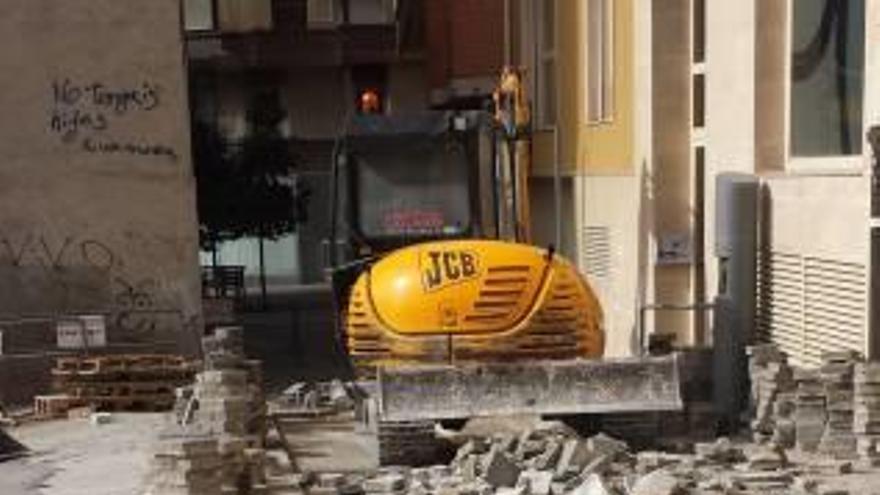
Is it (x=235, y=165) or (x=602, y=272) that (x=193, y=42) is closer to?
(x=235, y=165)

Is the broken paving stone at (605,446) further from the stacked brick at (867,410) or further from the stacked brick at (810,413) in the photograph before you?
the stacked brick at (867,410)

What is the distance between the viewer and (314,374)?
22.0m

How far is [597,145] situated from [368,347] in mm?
8567

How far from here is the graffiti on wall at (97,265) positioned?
18.8 m

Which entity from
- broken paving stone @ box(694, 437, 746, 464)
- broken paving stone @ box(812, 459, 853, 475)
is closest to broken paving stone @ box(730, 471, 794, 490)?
broken paving stone @ box(812, 459, 853, 475)

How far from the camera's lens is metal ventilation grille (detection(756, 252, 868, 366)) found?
11.9 metres

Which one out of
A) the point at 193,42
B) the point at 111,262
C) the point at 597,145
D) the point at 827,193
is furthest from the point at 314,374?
the point at 193,42

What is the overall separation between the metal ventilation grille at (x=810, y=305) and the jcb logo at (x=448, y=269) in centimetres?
306

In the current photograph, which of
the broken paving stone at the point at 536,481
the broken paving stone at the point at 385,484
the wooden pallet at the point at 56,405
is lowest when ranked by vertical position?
the wooden pallet at the point at 56,405

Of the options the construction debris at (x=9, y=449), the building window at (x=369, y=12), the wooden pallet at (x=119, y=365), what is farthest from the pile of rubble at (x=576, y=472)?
the building window at (x=369, y=12)

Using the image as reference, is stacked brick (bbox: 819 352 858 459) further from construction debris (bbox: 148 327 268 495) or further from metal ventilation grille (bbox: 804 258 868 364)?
construction debris (bbox: 148 327 268 495)

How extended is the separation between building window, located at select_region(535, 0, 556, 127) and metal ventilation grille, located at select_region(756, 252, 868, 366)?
9.48 m

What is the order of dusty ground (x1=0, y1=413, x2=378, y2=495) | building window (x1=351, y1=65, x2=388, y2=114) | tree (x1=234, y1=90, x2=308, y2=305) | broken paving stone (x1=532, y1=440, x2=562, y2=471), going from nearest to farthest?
1. broken paving stone (x1=532, y1=440, x2=562, y2=471)
2. dusty ground (x1=0, y1=413, x2=378, y2=495)
3. tree (x1=234, y1=90, x2=308, y2=305)
4. building window (x1=351, y1=65, x2=388, y2=114)

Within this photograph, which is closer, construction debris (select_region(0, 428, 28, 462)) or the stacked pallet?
construction debris (select_region(0, 428, 28, 462))
